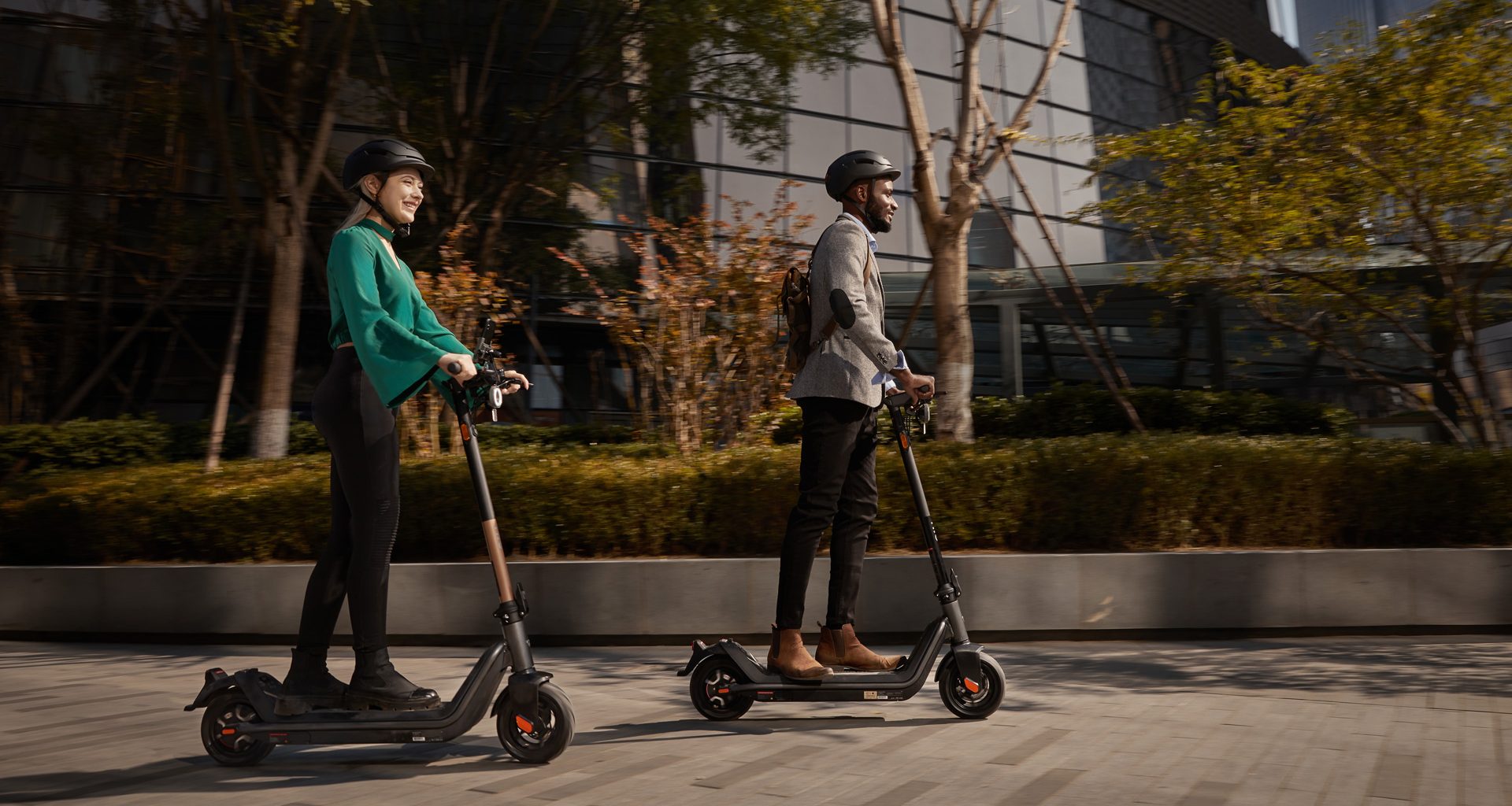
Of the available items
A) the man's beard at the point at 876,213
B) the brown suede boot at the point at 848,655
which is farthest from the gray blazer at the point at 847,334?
the brown suede boot at the point at 848,655

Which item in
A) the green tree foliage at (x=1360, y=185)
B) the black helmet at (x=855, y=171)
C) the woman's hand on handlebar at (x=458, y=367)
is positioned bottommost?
the woman's hand on handlebar at (x=458, y=367)

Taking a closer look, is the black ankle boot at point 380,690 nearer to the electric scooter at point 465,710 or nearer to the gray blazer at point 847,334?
the electric scooter at point 465,710

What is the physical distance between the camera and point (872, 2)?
9547mm

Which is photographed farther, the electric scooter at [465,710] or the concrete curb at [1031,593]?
the concrete curb at [1031,593]

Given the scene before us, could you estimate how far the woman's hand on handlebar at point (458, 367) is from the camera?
352 centimetres

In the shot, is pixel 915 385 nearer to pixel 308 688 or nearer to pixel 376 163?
pixel 376 163

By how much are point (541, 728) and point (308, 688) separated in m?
0.75

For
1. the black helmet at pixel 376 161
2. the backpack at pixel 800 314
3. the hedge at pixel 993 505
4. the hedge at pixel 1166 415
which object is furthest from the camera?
the hedge at pixel 1166 415

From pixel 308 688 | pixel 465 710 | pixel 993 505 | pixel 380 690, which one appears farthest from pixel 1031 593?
pixel 308 688

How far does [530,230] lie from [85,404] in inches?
284

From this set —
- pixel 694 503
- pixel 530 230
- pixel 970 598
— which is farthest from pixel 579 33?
pixel 970 598

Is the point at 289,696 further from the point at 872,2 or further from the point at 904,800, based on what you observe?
the point at 872,2

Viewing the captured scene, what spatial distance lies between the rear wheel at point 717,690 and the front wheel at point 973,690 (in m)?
0.73

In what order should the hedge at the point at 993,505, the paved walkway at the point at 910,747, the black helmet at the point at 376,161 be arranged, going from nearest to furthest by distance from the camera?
the paved walkway at the point at 910,747 → the black helmet at the point at 376,161 → the hedge at the point at 993,505
